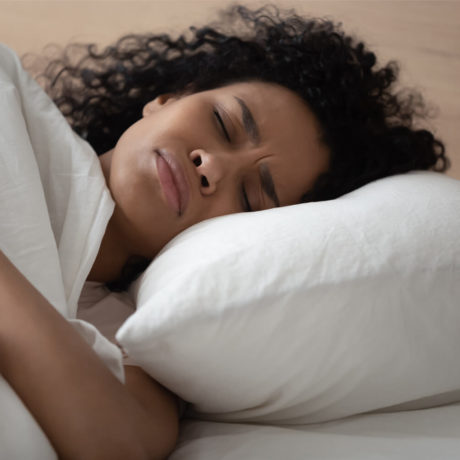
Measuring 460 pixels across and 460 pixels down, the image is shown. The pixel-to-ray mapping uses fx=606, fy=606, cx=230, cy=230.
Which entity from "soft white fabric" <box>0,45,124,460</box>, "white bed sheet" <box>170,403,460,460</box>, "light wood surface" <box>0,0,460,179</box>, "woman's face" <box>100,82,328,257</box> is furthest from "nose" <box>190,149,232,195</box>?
"light wood surface" <box>0,0,460,179</box>

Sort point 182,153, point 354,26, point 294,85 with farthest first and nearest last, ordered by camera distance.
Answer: point 354,26 < point 294,85 < point 182,153

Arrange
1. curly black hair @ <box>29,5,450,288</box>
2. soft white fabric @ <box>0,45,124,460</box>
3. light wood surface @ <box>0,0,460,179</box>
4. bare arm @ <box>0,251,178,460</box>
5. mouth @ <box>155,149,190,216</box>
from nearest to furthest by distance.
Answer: bare arm @ <box>0,251,178,460</box> → soft white fabric @ <box>0,45,124,460</box> → mouth @ <box>155,149,190,216</box> → curly black hair @ <box>29,5,450,288</box> → light wood surface @ <box>0,0,460,179</box>

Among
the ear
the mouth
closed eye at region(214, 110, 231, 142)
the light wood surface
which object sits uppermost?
the light wood surface

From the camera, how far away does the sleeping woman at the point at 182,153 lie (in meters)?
0.60

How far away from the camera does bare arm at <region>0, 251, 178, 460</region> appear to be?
59 centimetres

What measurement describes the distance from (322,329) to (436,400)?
24cm

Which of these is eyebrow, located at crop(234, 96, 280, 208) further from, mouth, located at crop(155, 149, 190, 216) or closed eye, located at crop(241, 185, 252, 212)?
mouth, located at crop(155, 149, 190, 216)

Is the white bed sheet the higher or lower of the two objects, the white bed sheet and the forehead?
the lower

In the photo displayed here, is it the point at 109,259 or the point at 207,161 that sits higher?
the point at 207,161

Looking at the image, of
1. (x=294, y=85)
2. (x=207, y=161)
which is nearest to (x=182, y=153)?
(x=207, y=161)

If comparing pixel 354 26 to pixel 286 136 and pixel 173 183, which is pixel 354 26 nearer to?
pixel 286 136

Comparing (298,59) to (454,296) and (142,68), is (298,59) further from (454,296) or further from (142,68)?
(454,296)

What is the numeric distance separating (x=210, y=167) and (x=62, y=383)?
0.44m

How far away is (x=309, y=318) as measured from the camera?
0.65 metres
